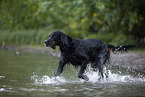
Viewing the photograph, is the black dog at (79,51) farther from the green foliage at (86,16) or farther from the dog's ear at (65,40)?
the green foliage at (86,16)

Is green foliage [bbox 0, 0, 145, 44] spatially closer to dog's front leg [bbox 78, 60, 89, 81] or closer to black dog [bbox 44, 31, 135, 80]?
black dog [bbox 44, 31, 135, 80]

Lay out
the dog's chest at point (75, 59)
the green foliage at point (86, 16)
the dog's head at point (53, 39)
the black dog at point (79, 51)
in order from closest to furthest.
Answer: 1. the dog's head at point (53, 39)
2. the black dog at point (79, 51)
3. the dog's chest at point (75, 59)
4. the green foliage at point (86, 16)

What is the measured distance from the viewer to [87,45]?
22.6 feet

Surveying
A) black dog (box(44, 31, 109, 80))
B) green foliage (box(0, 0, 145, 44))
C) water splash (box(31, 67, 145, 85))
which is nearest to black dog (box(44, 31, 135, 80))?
black dog (box(44, 31, 109, 80))

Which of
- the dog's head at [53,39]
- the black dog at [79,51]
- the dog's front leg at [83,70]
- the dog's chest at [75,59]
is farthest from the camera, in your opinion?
the dog's front leg at [83,70]

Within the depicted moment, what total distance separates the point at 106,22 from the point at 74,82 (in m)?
14.8

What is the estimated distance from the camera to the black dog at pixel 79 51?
6250 mm

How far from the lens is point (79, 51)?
21.6 ft

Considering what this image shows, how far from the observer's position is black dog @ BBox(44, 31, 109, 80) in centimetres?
625

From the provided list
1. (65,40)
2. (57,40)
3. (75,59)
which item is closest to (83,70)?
(75,59)

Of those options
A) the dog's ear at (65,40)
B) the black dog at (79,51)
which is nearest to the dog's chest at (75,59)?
the black dog at (79,51)

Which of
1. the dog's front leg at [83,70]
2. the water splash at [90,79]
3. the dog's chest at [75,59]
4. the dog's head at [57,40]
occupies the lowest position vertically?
the water splash at [90,79]

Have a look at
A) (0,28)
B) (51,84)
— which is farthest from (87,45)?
(0,28)

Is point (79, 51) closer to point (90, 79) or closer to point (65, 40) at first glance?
point (65, 40)
